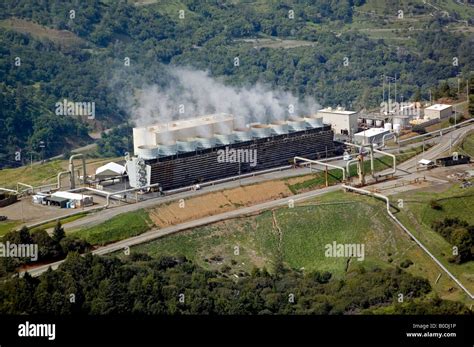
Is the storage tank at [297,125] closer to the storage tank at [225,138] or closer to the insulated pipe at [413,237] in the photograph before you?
the storage tank at [225,138]

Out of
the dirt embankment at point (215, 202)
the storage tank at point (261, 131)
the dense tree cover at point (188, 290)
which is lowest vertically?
the dense tree cover at point (188, 290)

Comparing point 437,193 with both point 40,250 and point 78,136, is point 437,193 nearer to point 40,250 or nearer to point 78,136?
point 40,250

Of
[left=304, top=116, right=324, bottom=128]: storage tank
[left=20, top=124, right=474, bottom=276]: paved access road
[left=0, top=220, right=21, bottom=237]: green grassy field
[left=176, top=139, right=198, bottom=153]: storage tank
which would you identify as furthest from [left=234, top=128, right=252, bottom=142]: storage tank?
[left=0, top=220, right=21, bottom=237]: green grassy field

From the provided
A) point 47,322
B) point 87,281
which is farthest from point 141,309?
point 47,322

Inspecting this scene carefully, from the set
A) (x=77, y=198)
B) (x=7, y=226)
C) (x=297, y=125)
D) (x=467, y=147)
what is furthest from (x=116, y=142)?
(x=7, y=226)

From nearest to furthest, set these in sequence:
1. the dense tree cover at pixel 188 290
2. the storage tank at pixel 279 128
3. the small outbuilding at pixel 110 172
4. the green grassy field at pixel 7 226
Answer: the dense tree cover at pixel 188 290 < the green grassy field at pixel 7 226 < the small outbuilding at pixel 110 172 < the storage tank at pixel 279 128

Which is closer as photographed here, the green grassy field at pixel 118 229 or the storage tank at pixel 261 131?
the green grassy field at pixel 118 229

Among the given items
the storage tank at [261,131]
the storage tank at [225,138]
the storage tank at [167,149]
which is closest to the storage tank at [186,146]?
the storage tank at [167,149]

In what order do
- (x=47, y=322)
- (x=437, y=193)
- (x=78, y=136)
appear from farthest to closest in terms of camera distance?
(x=78, y=136) < (x=437, y=193) < (x=47, y=322)
